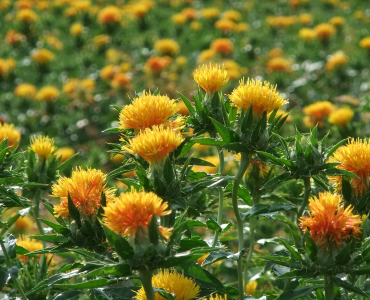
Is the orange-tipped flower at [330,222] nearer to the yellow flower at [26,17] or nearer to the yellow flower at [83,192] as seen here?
the yellow flower at [83,192]

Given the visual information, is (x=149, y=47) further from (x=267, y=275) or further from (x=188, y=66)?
(x=267, y=275)

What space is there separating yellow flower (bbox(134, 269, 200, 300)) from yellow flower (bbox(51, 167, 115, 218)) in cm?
41

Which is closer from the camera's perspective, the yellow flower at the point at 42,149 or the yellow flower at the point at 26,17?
the yellow flower at the point at 42,149

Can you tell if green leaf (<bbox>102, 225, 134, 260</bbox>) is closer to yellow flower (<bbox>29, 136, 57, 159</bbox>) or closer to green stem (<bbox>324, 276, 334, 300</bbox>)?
green stem (<bbox>324, 276, 334, 300</bbox>)

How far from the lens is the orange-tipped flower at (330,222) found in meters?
2.19

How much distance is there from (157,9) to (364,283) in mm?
9691

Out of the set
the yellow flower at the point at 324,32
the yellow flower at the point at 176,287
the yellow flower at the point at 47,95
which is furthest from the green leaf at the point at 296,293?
the yellow flower at the point at 324,32

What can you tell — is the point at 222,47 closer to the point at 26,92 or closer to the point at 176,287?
the point at 26,92

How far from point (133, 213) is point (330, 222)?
784 mm

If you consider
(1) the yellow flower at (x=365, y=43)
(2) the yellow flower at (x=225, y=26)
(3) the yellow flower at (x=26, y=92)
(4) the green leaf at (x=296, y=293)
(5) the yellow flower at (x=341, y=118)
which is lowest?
(4) the green leaf at (x=296, y=293)

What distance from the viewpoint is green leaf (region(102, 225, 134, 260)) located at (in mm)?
2037

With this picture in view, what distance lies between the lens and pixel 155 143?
2.37m

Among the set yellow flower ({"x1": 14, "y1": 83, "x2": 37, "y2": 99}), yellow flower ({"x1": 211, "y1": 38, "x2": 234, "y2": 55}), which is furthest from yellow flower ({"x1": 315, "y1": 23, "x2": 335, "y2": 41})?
yellow flower ({"x1": 14, "y1": 83, "x2": 37, "y2": 99})

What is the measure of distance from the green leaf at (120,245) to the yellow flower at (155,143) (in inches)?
18.1
